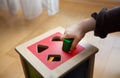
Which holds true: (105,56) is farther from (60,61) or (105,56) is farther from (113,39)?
(60,61)

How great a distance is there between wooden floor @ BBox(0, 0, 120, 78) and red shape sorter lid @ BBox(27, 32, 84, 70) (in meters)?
0.32

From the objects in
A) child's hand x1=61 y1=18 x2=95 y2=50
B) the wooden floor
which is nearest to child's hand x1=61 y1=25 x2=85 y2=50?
child's hand x1=61 y1=18 x2=95 y2=50

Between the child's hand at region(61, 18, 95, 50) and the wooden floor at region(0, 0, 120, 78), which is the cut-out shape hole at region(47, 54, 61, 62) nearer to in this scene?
the child's hand at region(61, 18, 95, 50)

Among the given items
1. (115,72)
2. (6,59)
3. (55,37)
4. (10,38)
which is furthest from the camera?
(10,38)

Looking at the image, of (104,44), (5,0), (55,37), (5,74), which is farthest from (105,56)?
(5,0)

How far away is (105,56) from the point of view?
3.42 feet

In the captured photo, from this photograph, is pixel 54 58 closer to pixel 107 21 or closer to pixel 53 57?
pixel 53 57

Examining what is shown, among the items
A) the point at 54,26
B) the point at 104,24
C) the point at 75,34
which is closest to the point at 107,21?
the point at 104,24

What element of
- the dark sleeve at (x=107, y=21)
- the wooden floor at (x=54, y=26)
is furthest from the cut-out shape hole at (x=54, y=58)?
the wooden floor at (x=54, y=26)

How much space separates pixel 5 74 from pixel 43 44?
0.39 meters

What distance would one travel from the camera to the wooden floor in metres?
Result: 0.99

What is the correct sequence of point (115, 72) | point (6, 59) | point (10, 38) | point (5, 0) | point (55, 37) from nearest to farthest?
1. point (55, 37)
2. point (115, 72)
3. point (6, 59)
4. point (10, 38)
5. point (5, 0)

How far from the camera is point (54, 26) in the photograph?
51.5 inches

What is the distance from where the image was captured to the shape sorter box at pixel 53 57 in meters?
0.61
